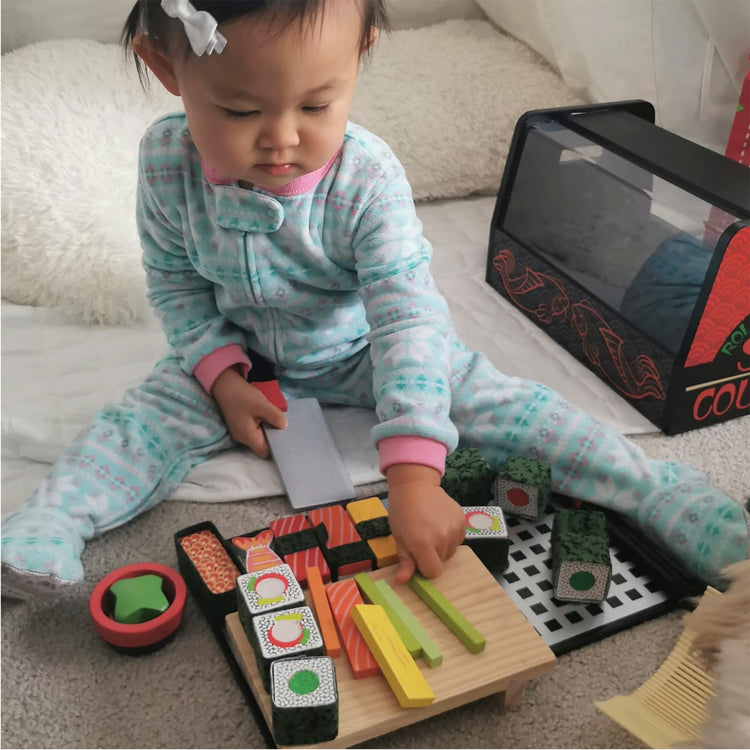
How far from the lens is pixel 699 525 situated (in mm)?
800

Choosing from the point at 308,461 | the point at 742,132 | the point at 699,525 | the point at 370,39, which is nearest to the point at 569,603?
the point at 699,525

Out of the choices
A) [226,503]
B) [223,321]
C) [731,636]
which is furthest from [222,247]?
[731,636]

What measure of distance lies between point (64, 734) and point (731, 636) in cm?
49

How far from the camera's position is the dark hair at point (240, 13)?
25.9 inches

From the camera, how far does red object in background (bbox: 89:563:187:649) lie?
0.72m

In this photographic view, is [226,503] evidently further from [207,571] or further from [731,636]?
[731,636]

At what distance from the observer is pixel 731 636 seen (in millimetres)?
551

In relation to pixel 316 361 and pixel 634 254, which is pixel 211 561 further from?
pixel 634 254

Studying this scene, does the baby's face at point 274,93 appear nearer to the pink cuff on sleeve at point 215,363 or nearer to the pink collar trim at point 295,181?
A: the pink collar trim at point 295,181

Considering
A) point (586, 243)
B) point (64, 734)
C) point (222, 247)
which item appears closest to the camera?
point (64, 734)

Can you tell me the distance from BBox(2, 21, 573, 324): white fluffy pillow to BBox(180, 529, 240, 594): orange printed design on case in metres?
0.43

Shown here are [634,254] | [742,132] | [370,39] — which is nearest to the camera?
[370,39]

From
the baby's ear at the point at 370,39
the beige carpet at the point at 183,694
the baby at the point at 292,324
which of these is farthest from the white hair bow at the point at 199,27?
the beige carpet at the point at 183,694

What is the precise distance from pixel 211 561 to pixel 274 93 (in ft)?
1.30
